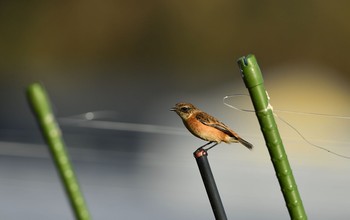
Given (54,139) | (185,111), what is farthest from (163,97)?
(54,139)

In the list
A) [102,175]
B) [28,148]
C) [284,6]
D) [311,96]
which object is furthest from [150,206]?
[284,6]

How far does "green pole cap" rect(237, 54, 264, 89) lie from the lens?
2.36 ft

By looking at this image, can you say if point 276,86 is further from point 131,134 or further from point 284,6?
point 131,134

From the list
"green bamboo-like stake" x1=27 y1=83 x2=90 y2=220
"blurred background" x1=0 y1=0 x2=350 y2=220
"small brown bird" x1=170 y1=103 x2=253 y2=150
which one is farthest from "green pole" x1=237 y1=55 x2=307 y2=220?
"blurred background" x1=0 y1=0 x2=350 y2=220

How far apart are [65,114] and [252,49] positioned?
1.12 m

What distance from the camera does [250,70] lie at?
2.36 ft

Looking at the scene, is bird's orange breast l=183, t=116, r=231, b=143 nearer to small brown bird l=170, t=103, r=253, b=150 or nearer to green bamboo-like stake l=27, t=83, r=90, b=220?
small brown bird l=170, t=103, r=253, b=150

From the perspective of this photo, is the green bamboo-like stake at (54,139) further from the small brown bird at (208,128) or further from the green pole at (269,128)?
the small brown bird at (208,128)

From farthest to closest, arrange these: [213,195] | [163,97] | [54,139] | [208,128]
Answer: [163,97], [208,128], [213,195], [54,139]

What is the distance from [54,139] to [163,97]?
368 cm

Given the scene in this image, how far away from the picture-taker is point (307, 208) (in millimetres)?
2486

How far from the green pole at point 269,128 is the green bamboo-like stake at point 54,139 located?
0.23 m

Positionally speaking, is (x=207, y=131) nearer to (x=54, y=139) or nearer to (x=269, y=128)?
(x=269, y=128)

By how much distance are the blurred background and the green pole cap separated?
1.67 m
